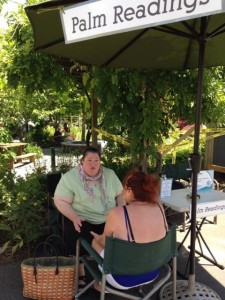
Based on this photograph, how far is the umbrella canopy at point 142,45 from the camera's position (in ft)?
9.27

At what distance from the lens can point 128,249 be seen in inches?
90.4

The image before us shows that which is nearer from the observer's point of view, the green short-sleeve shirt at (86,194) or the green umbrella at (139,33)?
the green umbrella at (139,33)

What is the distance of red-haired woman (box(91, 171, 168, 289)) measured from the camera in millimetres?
2436

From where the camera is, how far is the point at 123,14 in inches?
73.9

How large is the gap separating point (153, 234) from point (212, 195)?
1.50 metres

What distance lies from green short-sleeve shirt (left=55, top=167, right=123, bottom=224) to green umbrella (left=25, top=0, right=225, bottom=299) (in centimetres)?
86

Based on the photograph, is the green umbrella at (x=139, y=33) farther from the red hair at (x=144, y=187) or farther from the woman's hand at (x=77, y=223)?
the woman's hand at (x=77, y=223)

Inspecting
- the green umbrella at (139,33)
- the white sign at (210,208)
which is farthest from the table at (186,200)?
the green umbrella at (139,33)

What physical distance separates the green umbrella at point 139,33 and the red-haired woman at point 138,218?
54 centimetres

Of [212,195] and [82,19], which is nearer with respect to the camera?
[82,19]

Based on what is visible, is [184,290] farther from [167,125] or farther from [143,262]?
[167,125]

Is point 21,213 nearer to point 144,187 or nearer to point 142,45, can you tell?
point 144,187

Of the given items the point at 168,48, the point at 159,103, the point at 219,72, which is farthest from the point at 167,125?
the point at 168,48

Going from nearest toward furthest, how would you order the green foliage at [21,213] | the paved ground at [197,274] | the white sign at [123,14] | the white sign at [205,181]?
1. the white sign at [123,14]
2. the paved ground at [197,274]
3. the white sign at [205,181]
4. the green foliage at [21,213]
